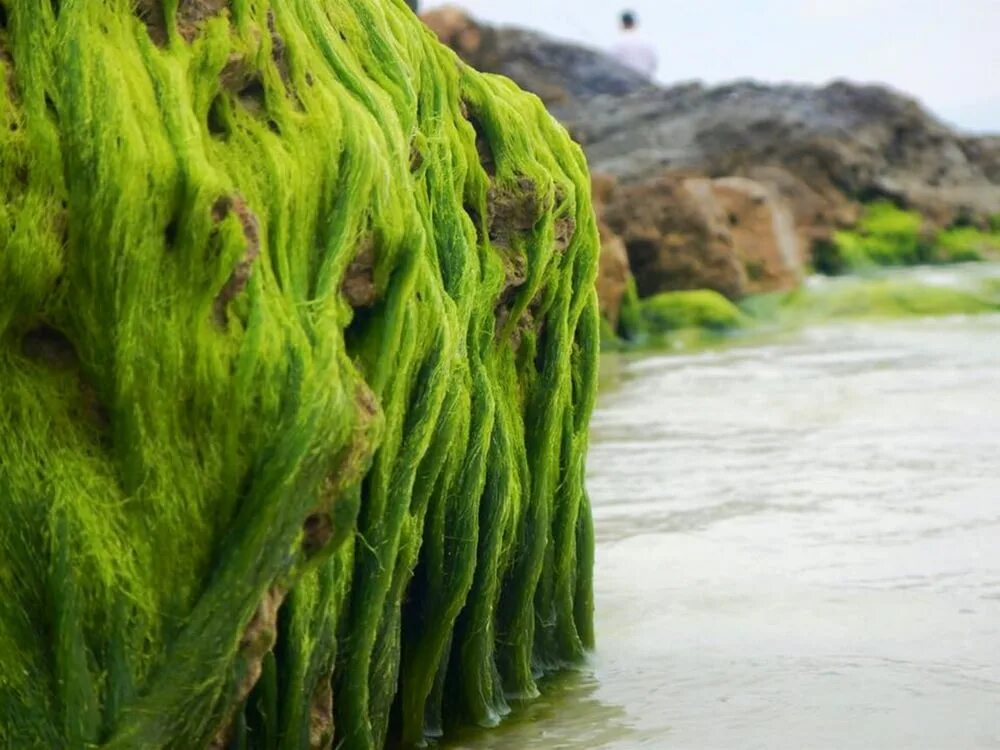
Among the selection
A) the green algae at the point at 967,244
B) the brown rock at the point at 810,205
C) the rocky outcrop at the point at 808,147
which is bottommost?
the green algae at the point at 967,244

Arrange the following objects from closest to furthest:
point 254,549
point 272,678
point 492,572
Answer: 1. point 254,549
2. point 272,678
3. point 492,572

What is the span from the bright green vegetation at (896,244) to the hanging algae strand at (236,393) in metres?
13.7

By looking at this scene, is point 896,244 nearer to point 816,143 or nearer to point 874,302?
point 816,143

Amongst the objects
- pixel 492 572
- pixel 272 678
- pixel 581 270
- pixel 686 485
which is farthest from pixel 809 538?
pixel 272 678

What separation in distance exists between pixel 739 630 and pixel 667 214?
9390 mm

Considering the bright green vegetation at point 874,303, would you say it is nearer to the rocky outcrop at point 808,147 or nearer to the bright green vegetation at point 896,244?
the bright green vegetation at point 896,244

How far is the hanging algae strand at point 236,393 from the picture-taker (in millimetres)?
2135

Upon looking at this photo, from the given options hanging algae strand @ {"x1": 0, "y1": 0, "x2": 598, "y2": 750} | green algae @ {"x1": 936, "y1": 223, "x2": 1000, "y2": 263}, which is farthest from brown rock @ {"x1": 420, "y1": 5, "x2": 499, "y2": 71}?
Answer: hanging algae strand @ {"x1": 0, "y1": 0, "x2": 598, "y2": 750}

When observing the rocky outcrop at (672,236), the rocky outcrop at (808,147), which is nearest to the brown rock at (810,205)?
the rocky outcrop at (808,147)

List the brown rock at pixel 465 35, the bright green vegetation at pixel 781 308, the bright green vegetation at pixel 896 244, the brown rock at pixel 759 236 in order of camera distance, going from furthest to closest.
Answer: the brown rock at pixel 465 35
the bright green vegetation at pixel 896 244
the brown rock at pixel 759 236
the bright green vegetation at pixel 781 308

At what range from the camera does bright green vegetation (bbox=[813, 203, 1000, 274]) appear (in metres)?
16.3

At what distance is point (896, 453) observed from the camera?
19.7 ft

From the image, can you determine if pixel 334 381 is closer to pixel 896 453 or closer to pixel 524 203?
pixel 524 203

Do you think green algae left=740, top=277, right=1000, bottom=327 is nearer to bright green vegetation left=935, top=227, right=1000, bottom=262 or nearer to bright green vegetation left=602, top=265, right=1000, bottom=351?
bright green vegetation left=602, top=265, right=1000, bottom=351
